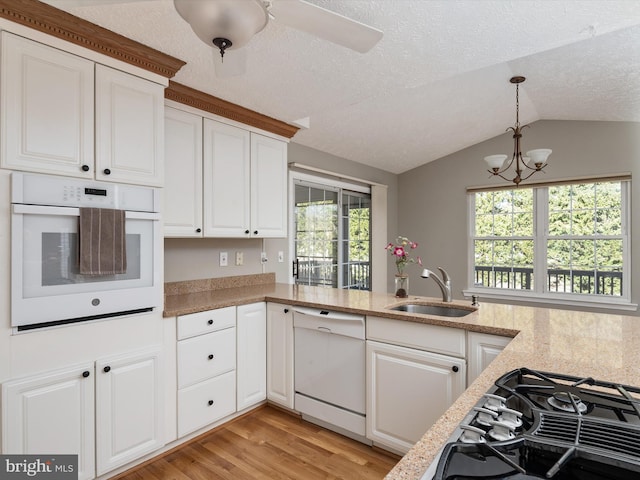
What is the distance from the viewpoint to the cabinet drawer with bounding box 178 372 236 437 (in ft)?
7.41

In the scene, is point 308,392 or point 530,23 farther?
point 308,392

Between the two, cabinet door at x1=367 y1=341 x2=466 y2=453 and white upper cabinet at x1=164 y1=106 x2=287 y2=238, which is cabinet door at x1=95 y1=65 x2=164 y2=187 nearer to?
white upper cabinet at x1=164 y1=106 x2=287 y2=238

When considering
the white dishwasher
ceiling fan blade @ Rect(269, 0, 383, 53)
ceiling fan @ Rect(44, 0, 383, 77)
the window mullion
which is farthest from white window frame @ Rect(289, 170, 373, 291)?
ceiling fan blade @ Rect(269, 0, 383, 53)

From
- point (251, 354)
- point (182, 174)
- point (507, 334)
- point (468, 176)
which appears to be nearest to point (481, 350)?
point (507, 334)

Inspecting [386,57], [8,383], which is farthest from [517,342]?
[8,383]

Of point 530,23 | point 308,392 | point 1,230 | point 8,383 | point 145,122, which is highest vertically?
point 530,23

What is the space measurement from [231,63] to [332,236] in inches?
116

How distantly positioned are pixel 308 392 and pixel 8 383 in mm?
1680

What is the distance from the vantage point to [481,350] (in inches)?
72.9

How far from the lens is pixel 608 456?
2.11 ft

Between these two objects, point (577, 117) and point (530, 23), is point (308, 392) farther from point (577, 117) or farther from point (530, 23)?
point (577, 117)

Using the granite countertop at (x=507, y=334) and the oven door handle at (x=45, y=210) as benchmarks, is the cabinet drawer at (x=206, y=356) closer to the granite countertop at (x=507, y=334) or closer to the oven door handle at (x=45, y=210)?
the granite countertop at (x=507, y=334)

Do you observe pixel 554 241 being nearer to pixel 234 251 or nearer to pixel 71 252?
pixel 234 251

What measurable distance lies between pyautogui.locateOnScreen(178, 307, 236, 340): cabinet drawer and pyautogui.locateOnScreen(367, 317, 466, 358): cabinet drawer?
973 millimetres
